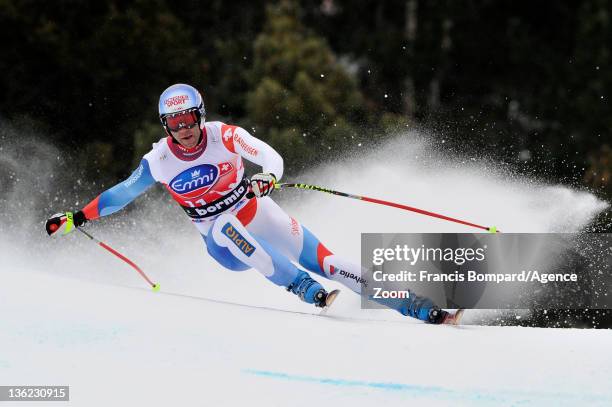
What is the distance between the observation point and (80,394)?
521cm

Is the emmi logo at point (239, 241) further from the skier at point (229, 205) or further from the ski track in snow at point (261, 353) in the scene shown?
the ski track in snow at point (261, 353)

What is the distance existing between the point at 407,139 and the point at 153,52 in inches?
426

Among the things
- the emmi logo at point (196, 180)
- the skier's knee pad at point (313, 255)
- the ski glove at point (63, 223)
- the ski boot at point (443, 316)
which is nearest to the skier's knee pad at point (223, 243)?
the emmi logo at point (196, 180)

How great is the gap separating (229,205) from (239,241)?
40 centimetres

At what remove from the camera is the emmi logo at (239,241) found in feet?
23.0

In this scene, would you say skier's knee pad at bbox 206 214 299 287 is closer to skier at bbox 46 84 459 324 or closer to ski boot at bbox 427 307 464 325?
skier at bbox 46 84 459 324

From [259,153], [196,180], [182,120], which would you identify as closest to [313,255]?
[259,153]

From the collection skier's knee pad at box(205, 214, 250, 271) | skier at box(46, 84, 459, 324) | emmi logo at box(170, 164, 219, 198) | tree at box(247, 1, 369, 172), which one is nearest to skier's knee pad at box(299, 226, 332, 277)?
skier at box(46, 84, 459, 324)

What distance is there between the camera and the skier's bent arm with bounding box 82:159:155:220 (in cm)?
732

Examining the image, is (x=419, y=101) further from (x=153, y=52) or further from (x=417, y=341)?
(x=417, y=341)

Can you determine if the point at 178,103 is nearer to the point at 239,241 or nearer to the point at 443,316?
the point at 239,241

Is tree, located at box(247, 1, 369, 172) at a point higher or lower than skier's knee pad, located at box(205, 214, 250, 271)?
higher

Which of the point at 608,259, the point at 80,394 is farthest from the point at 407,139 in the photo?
the point at 80,394

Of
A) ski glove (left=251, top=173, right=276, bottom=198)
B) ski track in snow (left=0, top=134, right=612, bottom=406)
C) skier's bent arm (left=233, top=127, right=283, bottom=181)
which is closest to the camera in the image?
ski track in snow (left=0, top=134, right=612, bottom=406)
